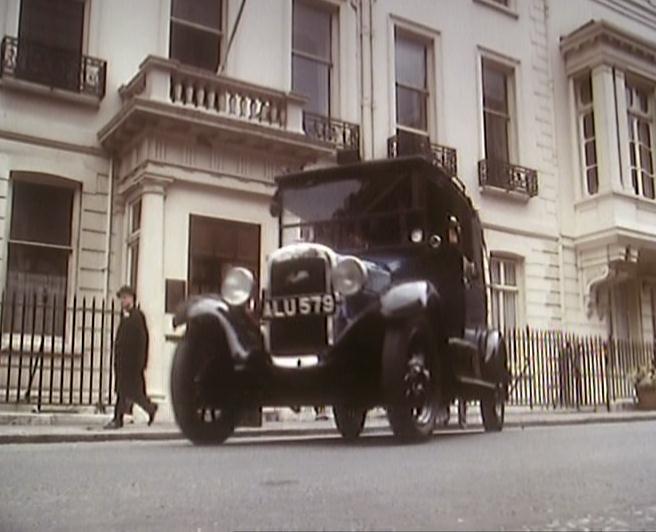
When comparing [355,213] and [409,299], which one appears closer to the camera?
[409,299]

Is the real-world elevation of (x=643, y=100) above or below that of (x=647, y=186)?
above

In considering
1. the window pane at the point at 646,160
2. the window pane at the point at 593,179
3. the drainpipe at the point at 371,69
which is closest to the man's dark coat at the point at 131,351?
the drainpipe at the point at 371,69

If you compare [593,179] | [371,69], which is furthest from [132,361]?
[593,179]

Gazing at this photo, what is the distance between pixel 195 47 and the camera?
230 centimetres

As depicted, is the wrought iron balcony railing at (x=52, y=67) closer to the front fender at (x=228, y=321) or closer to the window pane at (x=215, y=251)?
the window pane at (x=215, y=251)

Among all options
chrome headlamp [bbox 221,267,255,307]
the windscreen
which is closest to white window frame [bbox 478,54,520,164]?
the windscreen

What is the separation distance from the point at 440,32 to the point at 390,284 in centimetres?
117

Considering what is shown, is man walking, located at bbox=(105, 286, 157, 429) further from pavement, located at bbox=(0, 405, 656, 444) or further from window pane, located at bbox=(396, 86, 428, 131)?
window pane, located at bbox=(396, 86, 428, 131)

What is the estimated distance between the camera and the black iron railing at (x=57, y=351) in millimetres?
1556

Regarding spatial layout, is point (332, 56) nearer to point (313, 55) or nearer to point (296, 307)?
point (313, 55)

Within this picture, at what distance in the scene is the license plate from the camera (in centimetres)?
211

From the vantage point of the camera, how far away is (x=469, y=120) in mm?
3191

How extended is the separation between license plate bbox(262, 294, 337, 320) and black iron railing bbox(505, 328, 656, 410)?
0.62 meters

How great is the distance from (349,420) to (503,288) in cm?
100
